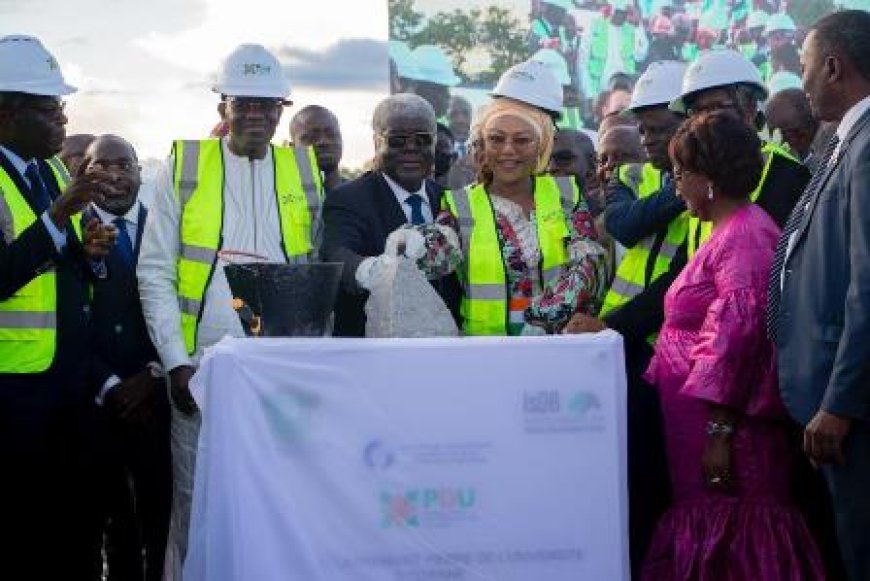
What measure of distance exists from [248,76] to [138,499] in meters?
1.98

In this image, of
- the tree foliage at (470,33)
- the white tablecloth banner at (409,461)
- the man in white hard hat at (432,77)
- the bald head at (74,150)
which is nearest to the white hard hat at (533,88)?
the white tablecloth banner at (409,461)

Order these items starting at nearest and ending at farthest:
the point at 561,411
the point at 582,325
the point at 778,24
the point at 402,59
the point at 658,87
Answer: the point at 561,411 → the point at 582,325 → the point at 658,87 → the point at 402,59 → the point at 778,24

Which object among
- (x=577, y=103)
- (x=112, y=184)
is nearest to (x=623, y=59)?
(x=577, y=103)

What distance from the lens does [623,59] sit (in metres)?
15.3

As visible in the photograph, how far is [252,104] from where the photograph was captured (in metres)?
4.57

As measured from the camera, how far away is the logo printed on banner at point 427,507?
10.6 feet

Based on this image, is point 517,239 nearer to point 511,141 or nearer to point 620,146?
point 511,141

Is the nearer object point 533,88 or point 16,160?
point 533,88

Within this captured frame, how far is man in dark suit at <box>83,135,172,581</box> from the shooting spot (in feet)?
16.4

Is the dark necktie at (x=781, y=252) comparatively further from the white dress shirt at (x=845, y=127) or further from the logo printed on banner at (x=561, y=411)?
the logo printed on banner at (x=561, y=411)

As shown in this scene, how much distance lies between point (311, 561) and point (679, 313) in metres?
1.45

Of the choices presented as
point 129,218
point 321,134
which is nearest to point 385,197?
point 129,218

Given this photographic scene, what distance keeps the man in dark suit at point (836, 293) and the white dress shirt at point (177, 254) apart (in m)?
2.00

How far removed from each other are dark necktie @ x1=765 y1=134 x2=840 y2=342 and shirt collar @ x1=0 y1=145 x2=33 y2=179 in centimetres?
278
